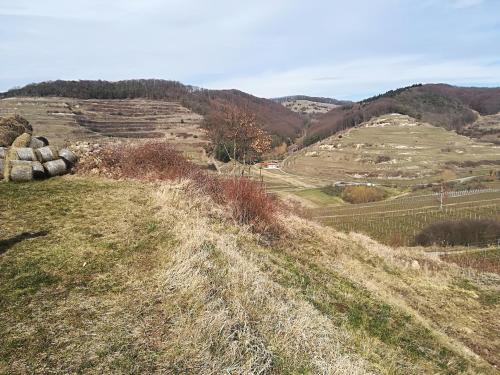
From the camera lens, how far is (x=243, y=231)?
33.0 ft

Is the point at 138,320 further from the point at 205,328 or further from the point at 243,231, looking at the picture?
the point at 243,231

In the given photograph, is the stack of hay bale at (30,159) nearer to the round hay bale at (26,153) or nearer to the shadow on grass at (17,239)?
the round hay bale at (26,153)

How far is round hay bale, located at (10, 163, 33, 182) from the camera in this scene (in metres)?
11.0

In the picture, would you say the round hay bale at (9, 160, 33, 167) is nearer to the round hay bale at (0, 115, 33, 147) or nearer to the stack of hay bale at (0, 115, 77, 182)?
the stack of hay bale at (0, 115, 77, 182)

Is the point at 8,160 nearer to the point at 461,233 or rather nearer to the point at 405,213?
the point at 461,233

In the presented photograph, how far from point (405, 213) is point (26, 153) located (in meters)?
67.2

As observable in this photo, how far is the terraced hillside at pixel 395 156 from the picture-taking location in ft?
372

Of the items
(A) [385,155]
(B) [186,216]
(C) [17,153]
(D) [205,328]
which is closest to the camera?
(D) [205,328]

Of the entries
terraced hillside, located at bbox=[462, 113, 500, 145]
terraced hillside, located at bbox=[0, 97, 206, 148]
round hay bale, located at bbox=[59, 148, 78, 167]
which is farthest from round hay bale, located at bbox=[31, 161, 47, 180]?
terraced hillside, located at bbox=[462, 113, 500, 145]

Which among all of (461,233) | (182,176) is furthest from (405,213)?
(182,176)

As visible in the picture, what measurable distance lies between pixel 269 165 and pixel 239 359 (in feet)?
406

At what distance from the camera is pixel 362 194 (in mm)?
87688

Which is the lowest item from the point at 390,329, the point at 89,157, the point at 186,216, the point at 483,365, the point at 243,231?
the point at 483,365

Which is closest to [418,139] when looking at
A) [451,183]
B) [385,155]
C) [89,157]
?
[385,155]
